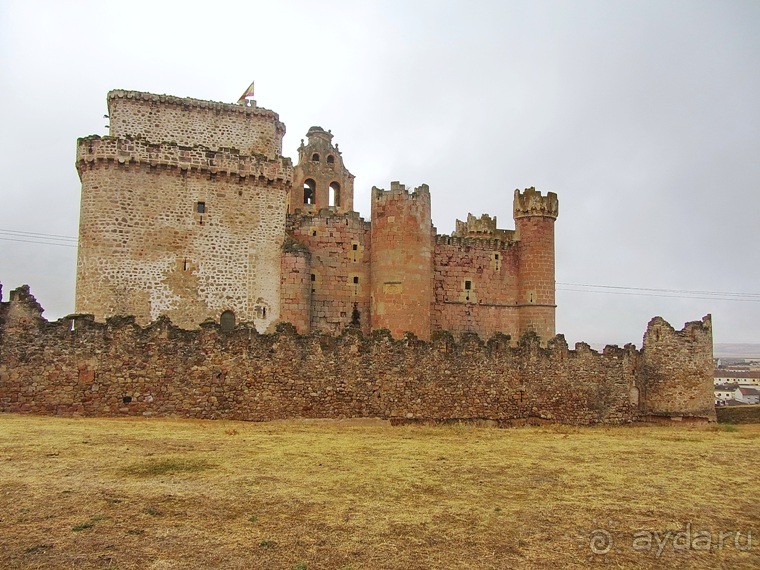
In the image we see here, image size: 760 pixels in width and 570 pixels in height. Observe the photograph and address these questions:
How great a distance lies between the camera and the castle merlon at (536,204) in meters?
32.1

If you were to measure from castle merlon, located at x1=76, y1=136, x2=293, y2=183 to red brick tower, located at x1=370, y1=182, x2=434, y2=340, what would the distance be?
15.4ft

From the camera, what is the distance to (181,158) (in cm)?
2644

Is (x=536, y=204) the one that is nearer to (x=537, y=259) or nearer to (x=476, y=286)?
(x=537, y=259)

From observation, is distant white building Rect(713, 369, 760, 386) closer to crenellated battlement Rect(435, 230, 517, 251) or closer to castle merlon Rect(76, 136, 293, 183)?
crenellated battlement Rect(435, 230, 517, 251)

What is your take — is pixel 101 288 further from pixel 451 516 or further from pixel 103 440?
pixel 451 516

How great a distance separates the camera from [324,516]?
8859 mm

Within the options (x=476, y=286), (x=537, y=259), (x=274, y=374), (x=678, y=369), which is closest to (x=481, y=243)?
(x=476, y=286)

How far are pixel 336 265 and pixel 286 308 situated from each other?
3570 millimetres

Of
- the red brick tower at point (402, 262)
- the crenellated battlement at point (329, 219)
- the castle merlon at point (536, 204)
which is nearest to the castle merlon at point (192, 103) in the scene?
the crenellated battlement at point (329, 219)

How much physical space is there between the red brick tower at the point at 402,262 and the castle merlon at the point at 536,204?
6.15 metres

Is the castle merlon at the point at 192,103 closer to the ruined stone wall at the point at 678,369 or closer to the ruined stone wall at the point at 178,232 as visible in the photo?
the ruined stone wall at the point at 178,232

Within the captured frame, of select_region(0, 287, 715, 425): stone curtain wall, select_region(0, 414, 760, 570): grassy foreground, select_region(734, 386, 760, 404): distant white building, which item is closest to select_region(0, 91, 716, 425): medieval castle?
select_region(0, 287, 715, 425): stone curtain wall

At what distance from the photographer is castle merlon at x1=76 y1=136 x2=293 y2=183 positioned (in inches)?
1003

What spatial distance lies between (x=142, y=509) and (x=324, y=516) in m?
2.44
